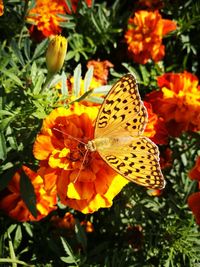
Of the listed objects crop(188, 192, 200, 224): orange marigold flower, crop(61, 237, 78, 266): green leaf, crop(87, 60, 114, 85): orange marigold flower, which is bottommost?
crop(61, 237, 78, 266): green leaf

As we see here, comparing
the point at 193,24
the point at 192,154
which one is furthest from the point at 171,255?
the point at 193,24

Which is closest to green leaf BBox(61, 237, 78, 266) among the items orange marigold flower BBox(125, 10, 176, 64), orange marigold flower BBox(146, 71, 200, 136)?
orange marigold flower BBox(146, 71, 200, 136)

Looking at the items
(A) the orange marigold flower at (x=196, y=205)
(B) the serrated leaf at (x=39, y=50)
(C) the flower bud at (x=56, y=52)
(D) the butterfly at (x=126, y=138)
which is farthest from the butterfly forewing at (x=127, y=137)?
(B) the serrated leaf at (x=39, y=50)

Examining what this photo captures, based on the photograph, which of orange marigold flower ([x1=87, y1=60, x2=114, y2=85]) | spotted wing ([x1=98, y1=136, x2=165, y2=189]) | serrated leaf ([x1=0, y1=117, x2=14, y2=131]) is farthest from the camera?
orange marigold flower ([x1=87, y1=60, x2=114, y2=85])

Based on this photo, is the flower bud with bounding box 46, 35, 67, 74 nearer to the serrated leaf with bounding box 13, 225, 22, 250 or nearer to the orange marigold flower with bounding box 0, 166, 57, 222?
the orange marigold flower with bounding box 0, 166, 57, 222

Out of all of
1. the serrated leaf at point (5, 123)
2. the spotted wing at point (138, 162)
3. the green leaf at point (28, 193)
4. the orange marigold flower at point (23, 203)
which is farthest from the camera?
the orange marigold flower at point (23, 203)

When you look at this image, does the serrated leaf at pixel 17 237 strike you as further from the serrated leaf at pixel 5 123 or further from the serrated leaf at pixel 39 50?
the serrated leaf at pixel 39 50
